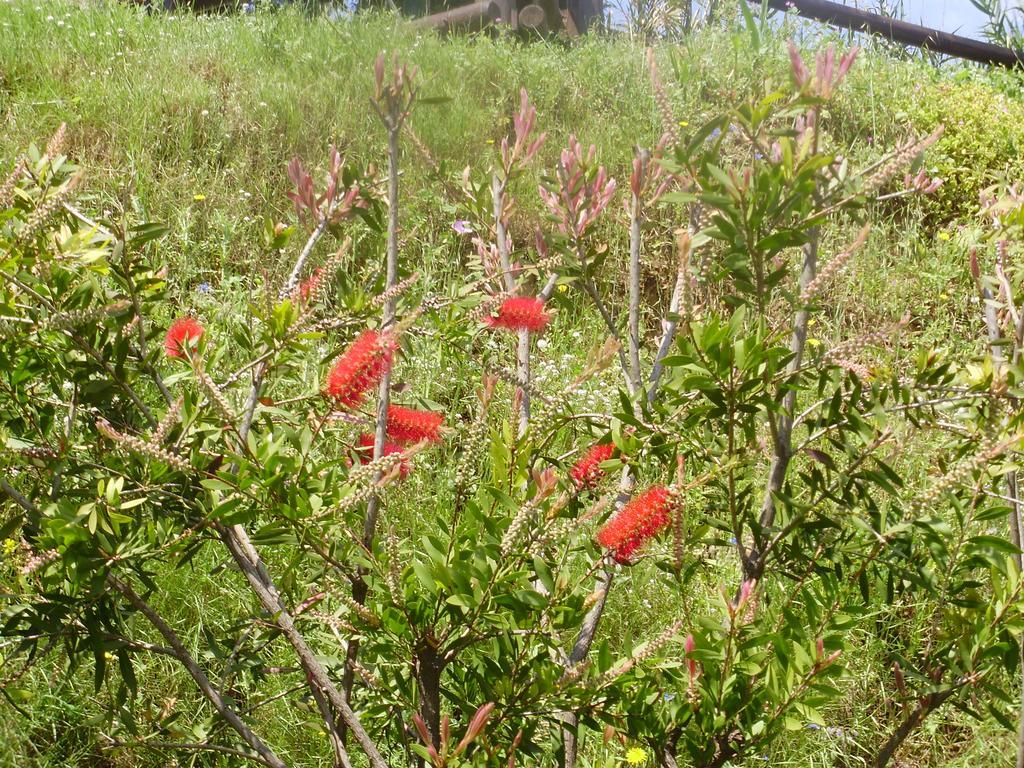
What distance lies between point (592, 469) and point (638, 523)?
0.11 metres

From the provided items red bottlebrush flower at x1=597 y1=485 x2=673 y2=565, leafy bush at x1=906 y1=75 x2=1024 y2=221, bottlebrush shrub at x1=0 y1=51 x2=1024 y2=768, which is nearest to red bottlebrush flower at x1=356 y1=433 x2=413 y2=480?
bottlebrush shrub at x1=0 y1=51 x2=1024 y2=768

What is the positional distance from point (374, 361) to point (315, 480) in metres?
0.15

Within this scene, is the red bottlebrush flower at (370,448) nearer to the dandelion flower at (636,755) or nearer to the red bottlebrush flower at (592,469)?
the red bottlebrush flower at (592,469)

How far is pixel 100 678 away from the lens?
3.94 ft

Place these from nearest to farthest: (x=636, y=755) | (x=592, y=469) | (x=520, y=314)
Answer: (x=592, y=469), (x=520, y=314), (x=636, y=755)

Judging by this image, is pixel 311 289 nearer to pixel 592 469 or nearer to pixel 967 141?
pixel 592 469

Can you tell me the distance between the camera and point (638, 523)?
1090 millimetres

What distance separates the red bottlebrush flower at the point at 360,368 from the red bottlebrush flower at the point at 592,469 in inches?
10.4

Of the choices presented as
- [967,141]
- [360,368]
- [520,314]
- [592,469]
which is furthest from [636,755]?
[967,141]

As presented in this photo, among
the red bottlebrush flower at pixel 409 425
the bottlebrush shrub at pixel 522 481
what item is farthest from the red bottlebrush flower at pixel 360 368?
the red bottlebrush flower at pixel 409 425

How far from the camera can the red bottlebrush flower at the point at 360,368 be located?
1069 millimetres

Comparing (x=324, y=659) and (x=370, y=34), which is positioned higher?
(x=370, y=34)

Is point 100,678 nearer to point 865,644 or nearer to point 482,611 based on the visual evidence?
point 482,611

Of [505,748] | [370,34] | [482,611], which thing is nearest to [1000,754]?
[505,748]
